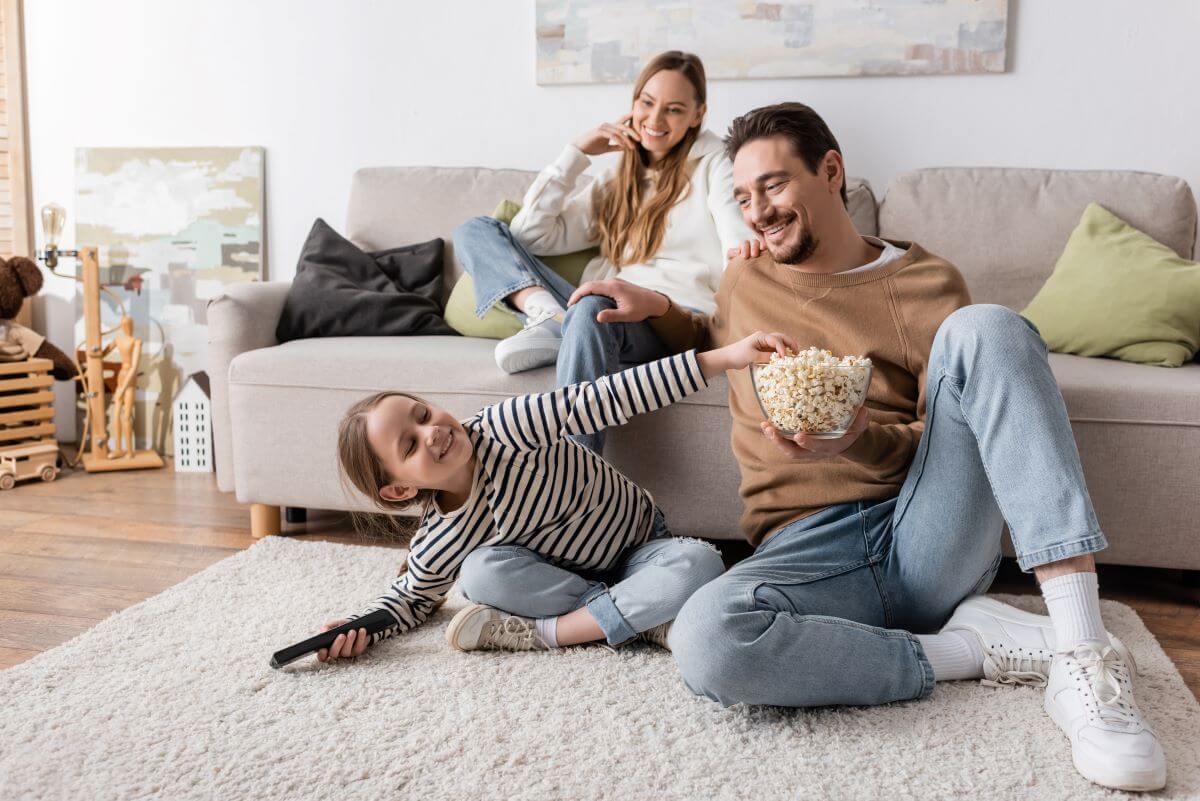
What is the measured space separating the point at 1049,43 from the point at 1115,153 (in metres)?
0.33

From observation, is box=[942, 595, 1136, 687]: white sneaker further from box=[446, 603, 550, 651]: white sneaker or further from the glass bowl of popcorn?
box=[446, 603, 550, 651]: white sneaker

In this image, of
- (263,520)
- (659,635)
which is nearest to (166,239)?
(263,520)

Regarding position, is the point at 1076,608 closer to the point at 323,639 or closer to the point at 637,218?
the point at 323,639

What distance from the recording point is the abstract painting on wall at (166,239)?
10.2 feet

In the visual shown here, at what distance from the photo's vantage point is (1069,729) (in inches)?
48.1

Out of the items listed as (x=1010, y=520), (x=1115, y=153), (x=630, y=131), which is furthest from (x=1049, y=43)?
(x=1010, y=520)

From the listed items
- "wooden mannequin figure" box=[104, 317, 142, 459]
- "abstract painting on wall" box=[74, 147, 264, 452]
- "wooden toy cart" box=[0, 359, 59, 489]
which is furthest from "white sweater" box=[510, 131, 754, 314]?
"wooden toy cart" box=[0, 359, 59, 489]

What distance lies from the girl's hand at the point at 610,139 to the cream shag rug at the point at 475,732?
1209 millimetres

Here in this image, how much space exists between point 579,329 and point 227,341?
0.93 m

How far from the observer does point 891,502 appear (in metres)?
1.44

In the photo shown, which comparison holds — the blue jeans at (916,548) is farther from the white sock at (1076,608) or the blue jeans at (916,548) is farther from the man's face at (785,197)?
the man's face at (785,197)

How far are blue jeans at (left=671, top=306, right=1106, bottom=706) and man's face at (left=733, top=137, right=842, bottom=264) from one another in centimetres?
28


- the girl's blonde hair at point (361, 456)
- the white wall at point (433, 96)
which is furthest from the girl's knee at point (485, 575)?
the white wall at point (433, 96)

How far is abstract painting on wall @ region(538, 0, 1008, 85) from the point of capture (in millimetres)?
2545
